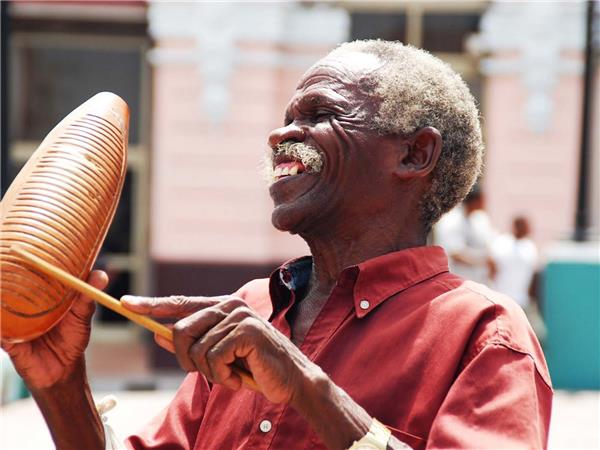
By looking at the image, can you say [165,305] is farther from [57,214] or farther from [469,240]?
[469,240]

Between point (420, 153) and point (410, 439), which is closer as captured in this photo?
point (410, 439)

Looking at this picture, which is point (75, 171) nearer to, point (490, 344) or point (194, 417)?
point (194, 417)

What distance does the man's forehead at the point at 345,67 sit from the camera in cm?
213

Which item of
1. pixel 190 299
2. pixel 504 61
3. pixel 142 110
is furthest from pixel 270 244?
pixel 190 299

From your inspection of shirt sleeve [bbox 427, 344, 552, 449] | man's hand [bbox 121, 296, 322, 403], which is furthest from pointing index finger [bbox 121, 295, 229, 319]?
shirt sleeve [bbox 427, 344, 552, 449]

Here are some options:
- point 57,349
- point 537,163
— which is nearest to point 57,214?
point 57,349

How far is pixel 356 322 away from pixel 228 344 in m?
0.43

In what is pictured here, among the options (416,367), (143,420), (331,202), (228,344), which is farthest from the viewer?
(143,420)

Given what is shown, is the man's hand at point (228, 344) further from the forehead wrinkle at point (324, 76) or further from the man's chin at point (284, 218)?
the forehead wrinkle at point (324, 76)

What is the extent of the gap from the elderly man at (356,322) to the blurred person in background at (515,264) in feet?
17.7

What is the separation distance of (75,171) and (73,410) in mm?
497

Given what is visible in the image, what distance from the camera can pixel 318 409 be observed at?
1.68 meters

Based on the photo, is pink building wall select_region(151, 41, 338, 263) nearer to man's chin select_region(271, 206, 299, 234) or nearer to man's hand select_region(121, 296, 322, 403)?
man's chin select_region(271, 206, 299, 234)

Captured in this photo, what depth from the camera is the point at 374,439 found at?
1689 millimetres
